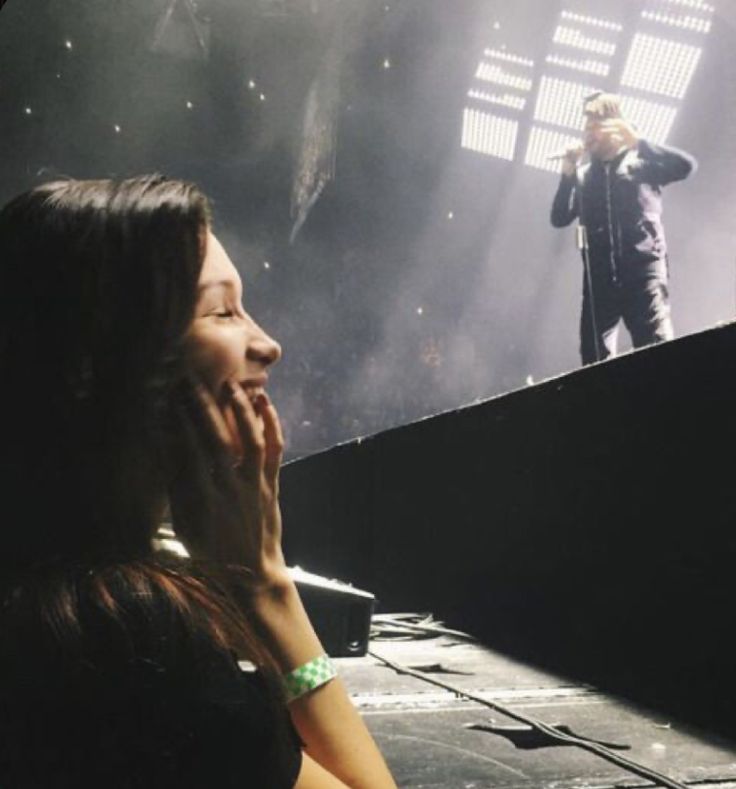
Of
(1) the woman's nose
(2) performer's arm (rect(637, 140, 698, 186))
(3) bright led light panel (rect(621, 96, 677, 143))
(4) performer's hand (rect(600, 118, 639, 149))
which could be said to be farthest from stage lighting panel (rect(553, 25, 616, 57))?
(1) the woman's nose

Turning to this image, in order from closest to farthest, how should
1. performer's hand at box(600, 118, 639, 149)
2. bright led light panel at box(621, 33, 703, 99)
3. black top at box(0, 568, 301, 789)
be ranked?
black top at box(0, 568, 301, 789), performer's hand at box(600, 118, 639, 149), bright led light panel at box(621, 33, 703, 99)

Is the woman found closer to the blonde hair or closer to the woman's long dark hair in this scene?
the woman's long dark hair

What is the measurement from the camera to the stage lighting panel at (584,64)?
768 centimetres

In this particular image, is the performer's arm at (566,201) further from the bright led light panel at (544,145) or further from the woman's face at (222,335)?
the woman's face at (222,335)

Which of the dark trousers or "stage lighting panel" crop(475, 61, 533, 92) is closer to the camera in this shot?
the dark trousers

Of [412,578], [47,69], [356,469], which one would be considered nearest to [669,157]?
[356,469]

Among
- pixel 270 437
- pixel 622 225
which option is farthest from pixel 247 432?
pixel 622 225

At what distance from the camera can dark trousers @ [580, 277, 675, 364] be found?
4.89 meters

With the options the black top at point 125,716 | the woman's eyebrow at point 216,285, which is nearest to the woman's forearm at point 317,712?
the black top at point 125,716

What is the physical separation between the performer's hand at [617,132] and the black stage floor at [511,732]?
12.1 feet

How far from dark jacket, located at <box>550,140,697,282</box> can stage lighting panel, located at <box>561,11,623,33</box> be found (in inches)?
115

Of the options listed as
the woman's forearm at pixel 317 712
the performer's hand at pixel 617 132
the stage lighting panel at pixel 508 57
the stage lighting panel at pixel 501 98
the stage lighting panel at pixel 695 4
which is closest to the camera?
the woman's forearm at pixel 317 712

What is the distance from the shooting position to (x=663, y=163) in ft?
16.5

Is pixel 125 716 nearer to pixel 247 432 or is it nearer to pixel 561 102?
pixel 247 432
